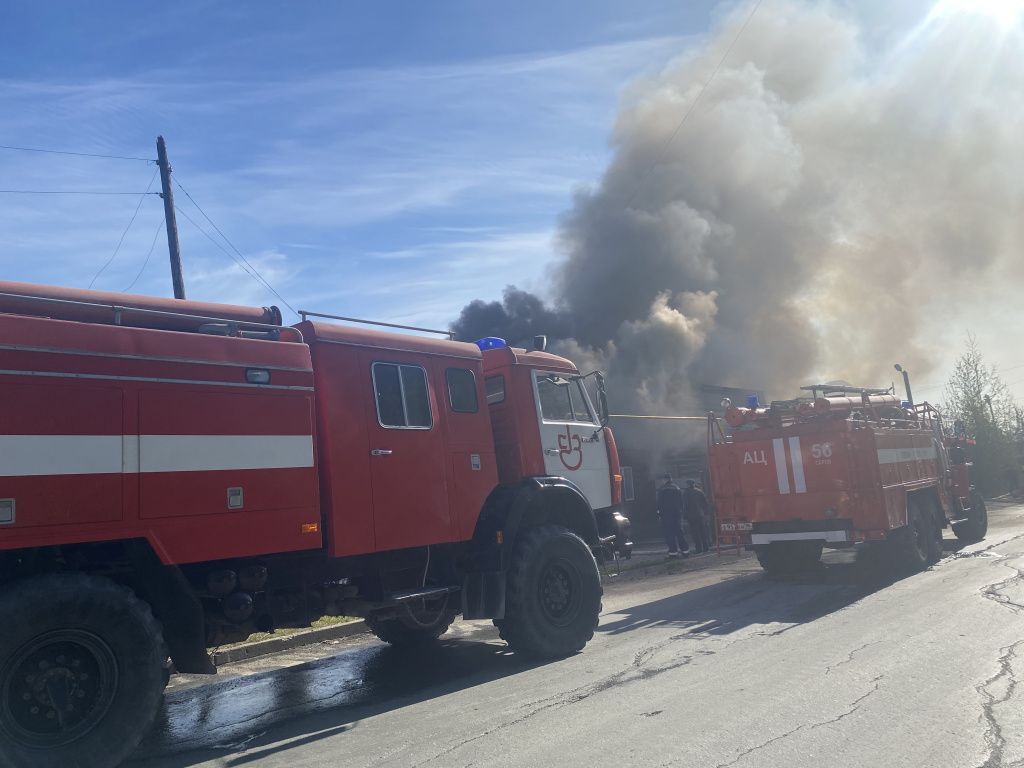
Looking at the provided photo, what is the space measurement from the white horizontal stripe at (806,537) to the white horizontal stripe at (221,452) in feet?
23.9

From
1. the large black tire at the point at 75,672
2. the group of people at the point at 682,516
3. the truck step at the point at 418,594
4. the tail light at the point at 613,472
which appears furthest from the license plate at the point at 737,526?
the large black tire at the point at 75,672

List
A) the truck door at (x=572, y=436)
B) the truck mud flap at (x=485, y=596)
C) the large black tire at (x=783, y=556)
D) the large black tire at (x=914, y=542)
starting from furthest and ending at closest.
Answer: the large black tire at (x=783, y=556) → the large black tire at (x=914, y=542) → the truck door at (x=572, y=436) → the truck mud flap at (x=485, y=596)

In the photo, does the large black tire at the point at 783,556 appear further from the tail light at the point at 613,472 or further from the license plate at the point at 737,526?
the tail light at the point at 613,472

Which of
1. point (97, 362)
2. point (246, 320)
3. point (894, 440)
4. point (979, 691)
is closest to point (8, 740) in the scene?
point (97, 362)

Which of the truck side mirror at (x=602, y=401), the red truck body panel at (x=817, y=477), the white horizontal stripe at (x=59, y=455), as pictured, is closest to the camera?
the white horizontal stripe at (x=59, y=455)

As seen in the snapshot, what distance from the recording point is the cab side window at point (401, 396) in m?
6.52

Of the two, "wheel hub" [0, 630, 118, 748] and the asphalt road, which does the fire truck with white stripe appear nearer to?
the asphalt road

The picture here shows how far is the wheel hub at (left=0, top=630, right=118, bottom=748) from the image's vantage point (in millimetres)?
4367

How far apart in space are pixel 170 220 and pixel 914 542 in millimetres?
11667

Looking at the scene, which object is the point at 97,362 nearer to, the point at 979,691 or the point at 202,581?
the point at 202,581

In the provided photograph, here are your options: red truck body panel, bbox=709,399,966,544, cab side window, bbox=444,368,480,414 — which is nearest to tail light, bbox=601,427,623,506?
cab side window, bbox=444,368,480,414

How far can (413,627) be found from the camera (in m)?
7.99

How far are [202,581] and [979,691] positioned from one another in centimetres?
497

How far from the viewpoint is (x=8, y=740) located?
4.28 metres
